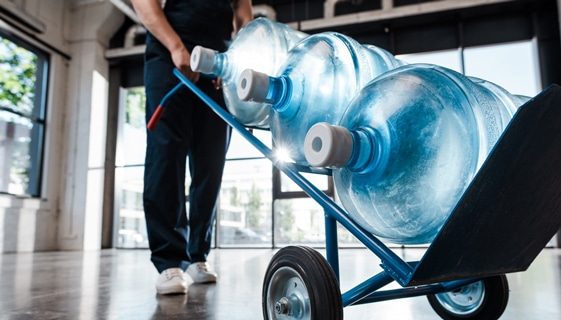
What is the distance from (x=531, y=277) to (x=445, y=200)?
5.38 ft

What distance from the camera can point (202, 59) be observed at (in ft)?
3.67

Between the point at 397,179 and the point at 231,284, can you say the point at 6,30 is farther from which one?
the point at 397,179

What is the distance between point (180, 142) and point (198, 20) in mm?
455

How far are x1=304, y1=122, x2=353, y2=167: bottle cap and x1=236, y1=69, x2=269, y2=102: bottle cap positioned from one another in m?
0.19

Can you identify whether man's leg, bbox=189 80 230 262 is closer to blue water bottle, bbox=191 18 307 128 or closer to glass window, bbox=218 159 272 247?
blue water bottle, bbox=191 18 307 128

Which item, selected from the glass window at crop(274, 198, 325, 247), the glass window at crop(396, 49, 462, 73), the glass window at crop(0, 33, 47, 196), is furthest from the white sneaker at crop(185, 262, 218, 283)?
the glass window at crop(0, 33, 47, 196)

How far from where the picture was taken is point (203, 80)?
5.65 feet

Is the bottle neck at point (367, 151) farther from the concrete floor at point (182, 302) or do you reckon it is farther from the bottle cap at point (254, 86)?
the concrete floor at point (182, 302)

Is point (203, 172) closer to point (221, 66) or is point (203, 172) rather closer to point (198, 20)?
point (198, 20)

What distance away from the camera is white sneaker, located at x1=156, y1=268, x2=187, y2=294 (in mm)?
1502

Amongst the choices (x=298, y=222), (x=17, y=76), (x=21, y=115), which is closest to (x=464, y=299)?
(x=298, y=222)

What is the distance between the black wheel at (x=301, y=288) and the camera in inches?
29.3

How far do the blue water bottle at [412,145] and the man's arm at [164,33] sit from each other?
859 millimetres

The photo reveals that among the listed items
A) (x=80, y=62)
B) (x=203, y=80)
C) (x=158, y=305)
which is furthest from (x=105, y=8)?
(x=158, y=305)
